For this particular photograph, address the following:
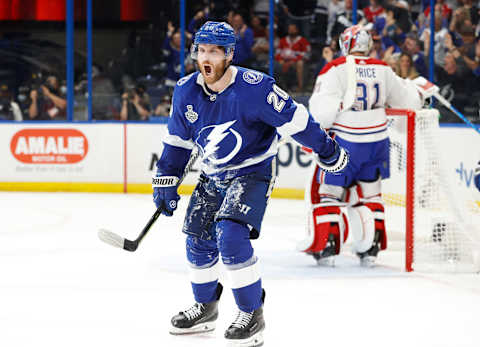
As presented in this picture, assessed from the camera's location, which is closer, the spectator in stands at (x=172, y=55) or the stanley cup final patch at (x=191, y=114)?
the stanley cup final patch at (x=191, y=114)

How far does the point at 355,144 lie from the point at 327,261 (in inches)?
27.2

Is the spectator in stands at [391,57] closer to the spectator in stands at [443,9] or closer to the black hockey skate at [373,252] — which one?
the spectator in stands at [443,9]

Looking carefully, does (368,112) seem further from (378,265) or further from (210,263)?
(210,263)

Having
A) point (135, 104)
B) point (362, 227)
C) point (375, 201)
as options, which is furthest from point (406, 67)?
point (362, 227)

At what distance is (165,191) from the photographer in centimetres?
338

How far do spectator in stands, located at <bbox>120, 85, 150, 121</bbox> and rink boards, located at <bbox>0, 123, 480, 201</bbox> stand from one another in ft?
3.25

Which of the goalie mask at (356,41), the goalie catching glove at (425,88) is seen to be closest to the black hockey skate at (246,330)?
the goalie mask at (356,41)

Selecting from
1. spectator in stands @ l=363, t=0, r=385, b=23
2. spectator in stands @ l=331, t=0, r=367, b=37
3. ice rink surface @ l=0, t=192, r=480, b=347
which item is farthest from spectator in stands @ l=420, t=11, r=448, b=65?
ice rink surface @ l=0, t=192, r=480, b=347

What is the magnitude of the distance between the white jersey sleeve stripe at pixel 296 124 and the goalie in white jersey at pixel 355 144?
1.74m

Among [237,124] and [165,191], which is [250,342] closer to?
[165,191]

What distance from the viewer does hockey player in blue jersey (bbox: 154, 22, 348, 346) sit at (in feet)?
10.4

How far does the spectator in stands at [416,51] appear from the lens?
866 cm

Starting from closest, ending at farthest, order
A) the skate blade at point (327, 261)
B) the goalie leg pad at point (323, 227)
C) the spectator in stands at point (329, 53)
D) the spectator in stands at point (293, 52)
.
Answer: the goalie leg pad at point (323, 227)
the skate blade at point (327, 261)
the spectator in stands at point (329, 53)
the spectator in stands at point (293, 52)

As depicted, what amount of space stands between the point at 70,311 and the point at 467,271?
7.11 ft
